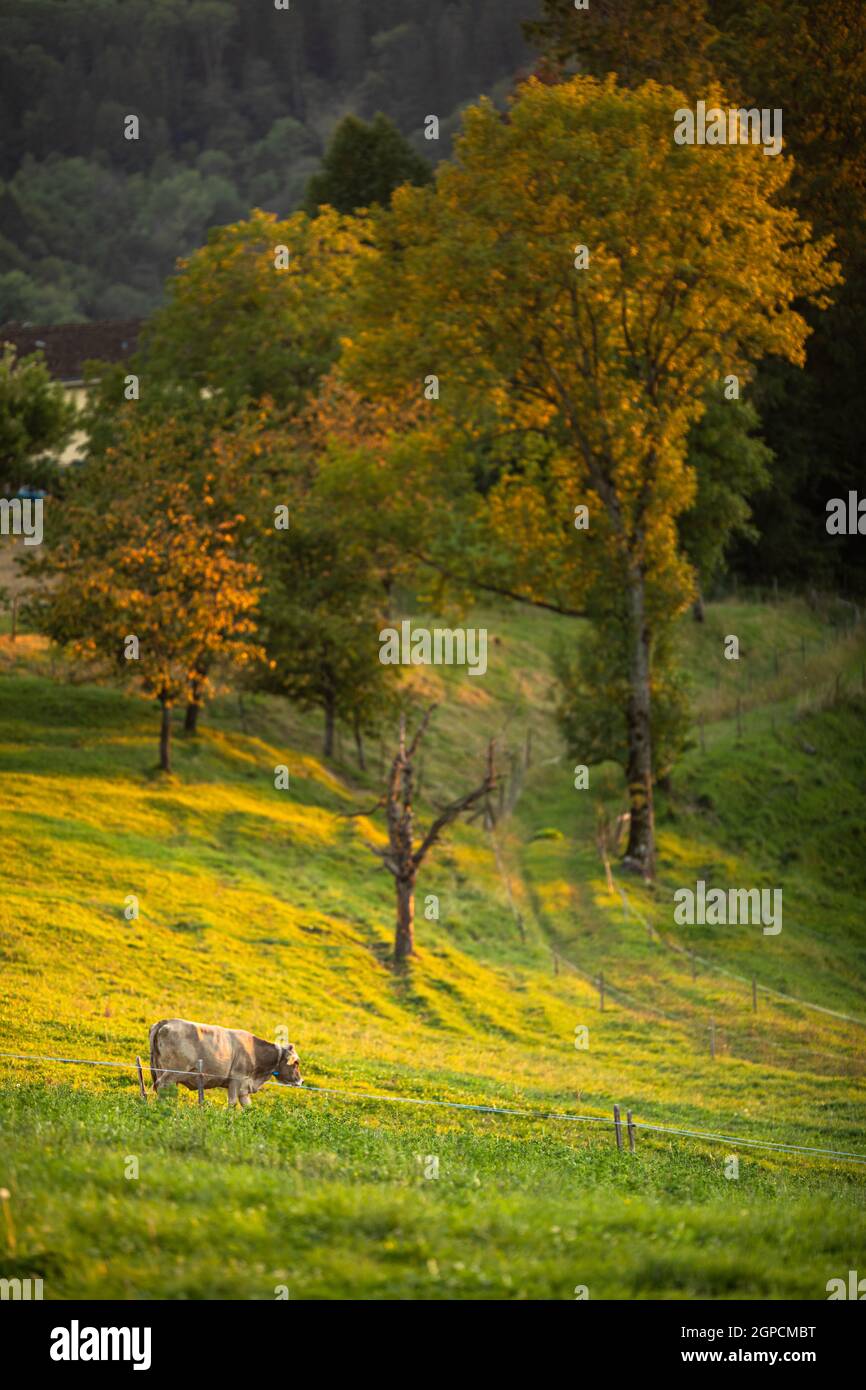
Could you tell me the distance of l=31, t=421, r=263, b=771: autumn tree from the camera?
47406 millimetres

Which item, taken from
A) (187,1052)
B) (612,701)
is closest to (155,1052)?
(187,1052)

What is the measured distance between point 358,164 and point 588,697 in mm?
54910

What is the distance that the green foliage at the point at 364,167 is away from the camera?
95.9m

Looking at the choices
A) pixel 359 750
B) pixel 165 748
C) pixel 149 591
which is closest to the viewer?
pixel 149 591

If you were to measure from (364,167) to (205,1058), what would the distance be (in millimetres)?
84503

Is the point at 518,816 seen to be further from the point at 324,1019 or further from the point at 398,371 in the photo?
the point at 324,1019

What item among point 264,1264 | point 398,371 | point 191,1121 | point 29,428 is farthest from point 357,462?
point 264,1264

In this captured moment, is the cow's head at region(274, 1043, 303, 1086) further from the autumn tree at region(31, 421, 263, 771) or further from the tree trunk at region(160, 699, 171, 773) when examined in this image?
the tree trunk at region(160, 699, 171, 773)

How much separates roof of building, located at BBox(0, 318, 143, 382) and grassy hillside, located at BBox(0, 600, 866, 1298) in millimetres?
55272

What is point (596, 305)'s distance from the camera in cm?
4734

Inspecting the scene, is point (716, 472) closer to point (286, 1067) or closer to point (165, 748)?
point (165, 748)

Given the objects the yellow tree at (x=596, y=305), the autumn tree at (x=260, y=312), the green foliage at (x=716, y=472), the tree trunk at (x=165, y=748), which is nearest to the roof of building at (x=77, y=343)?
the autumn tree at (x=260, y=312)

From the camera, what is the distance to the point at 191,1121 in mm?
18922
